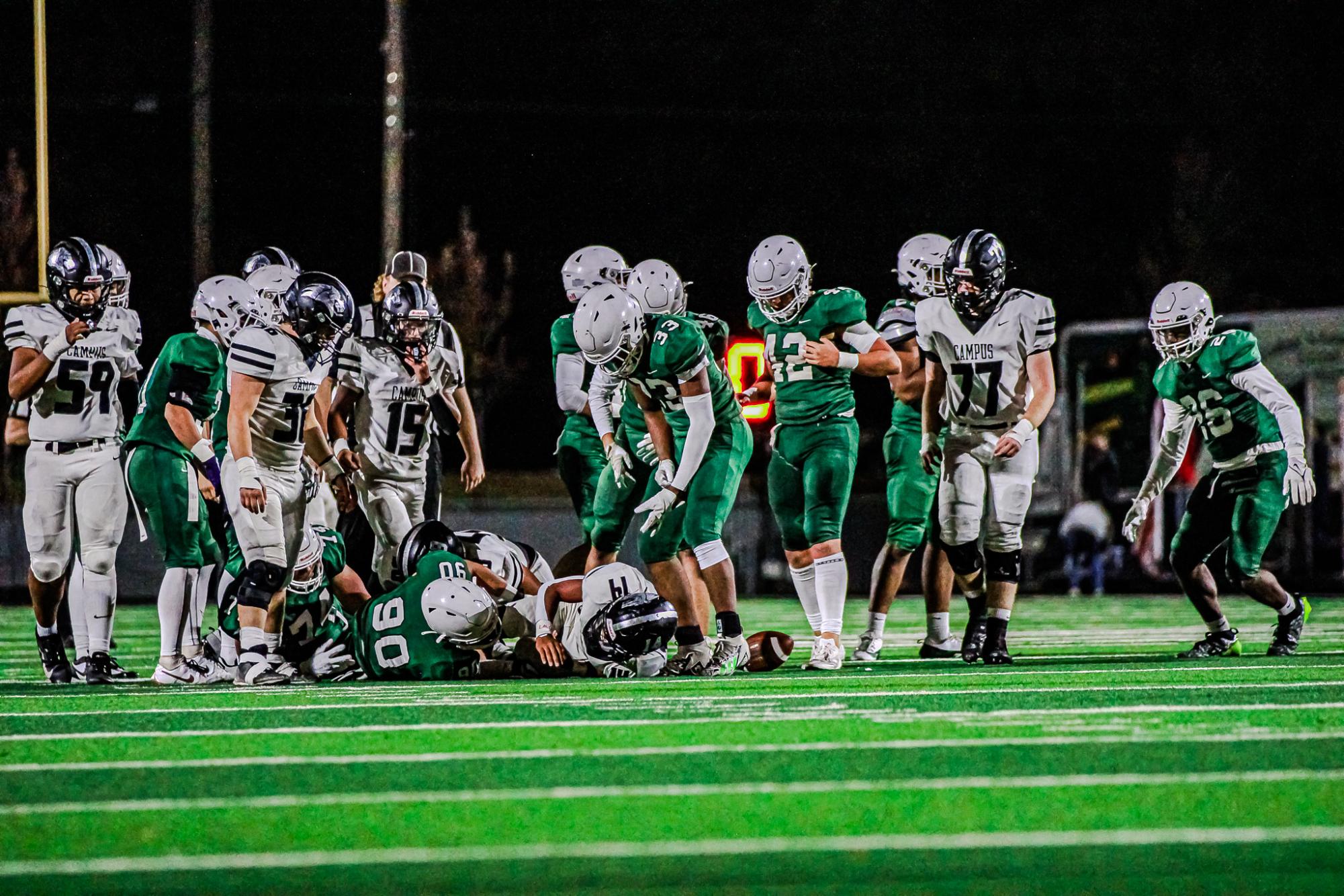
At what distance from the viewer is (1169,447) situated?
966cm

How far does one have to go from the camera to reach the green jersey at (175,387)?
338 inches

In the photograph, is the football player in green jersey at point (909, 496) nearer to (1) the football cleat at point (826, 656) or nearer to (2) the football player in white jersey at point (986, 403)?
(2) the football player in white jersey at point (986, 403)

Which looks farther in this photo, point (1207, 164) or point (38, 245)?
point (1207, 164)

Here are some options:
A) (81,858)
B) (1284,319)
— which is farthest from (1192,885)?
(1284,319)

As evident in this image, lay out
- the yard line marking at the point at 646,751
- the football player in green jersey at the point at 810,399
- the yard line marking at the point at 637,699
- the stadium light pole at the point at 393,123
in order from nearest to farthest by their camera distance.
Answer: the yard line marking at the point at 646,751, the yard line marking at the point at 637,699, the football player in green jersey at the point at 810,399, the stadium light pole at the point at 393,123

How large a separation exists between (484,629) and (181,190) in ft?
84.3

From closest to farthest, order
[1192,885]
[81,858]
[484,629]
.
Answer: [1192,885], [81,858], [484,629]

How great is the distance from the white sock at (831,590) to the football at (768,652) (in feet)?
0.72

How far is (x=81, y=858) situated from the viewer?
3918 millimetres

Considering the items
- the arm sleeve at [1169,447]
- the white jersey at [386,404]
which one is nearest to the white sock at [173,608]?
the white jersey at [386,404]

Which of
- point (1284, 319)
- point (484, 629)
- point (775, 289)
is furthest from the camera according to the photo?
point (1284, 319)

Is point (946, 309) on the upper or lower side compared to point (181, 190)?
lower

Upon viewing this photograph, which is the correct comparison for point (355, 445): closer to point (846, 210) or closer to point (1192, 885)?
point (1192, 885)

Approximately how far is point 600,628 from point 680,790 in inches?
134
